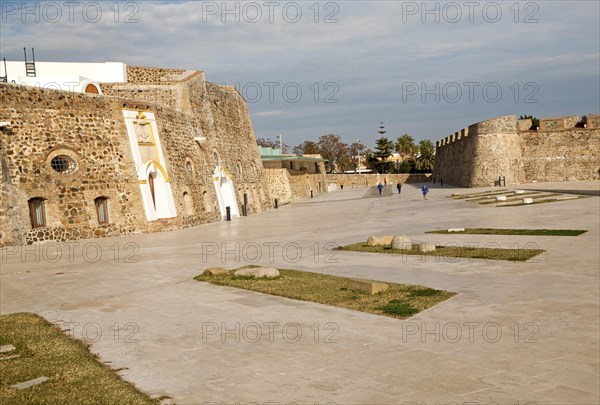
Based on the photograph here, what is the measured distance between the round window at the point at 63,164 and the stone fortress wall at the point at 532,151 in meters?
39.7

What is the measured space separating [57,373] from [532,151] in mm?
53164

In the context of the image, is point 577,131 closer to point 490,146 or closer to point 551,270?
point 490,146

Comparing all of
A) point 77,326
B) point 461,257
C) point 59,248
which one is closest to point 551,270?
point 461,257

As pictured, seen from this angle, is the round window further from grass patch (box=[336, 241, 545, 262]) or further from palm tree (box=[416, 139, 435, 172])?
palm tree (box=[416, 139, 435, 172])

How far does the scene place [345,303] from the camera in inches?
413

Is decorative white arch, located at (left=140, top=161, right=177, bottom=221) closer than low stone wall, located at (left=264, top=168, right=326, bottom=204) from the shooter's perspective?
Yes

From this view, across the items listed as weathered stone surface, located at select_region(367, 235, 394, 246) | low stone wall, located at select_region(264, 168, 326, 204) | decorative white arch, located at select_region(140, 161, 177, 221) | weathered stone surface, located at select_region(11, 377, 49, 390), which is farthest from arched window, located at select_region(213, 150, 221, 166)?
weathered stone surface, located at select_region(11, 377, 49, 390)

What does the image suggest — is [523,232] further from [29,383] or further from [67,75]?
[67,75]

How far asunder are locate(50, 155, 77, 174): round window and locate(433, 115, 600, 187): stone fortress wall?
39.7 metres

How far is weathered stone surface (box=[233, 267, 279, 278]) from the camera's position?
13383mm

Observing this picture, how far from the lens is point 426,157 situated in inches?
4464

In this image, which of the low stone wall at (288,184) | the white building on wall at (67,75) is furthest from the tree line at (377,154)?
the white building on wall at (67,75)

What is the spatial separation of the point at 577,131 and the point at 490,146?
7545mm

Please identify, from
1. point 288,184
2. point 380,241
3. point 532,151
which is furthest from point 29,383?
point 288,184
